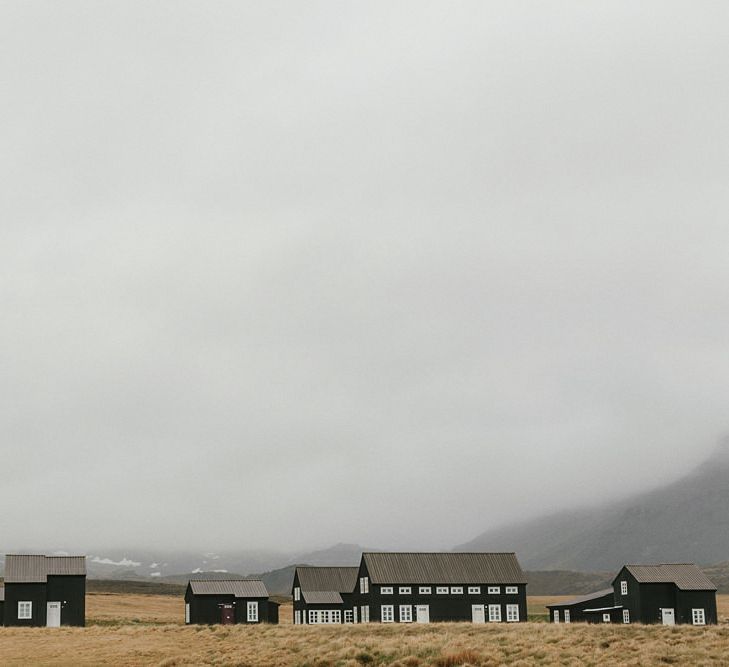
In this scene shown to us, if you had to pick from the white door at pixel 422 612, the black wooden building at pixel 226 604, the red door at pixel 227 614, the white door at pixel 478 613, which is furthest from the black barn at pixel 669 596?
the red door at pixel 227 614

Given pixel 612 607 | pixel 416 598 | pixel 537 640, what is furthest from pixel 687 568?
pixel 537 640

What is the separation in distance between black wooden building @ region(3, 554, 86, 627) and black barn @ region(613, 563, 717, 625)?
138 ft

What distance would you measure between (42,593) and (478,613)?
33.9 m

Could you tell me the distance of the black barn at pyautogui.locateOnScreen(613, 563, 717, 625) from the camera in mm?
78500

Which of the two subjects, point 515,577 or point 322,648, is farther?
point 515,577

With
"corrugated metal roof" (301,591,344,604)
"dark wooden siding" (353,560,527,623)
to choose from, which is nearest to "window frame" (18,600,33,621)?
"corrugated metal roof" (301,591,344,604)

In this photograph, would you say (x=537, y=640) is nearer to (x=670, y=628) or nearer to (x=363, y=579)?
(x=670, y=628)

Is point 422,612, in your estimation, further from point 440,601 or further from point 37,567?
point 37,567

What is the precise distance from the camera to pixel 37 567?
2896 inches

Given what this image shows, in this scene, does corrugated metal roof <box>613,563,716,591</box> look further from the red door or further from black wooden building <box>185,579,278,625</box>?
the red door

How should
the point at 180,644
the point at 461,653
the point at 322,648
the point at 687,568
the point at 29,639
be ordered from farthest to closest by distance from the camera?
the point at 687,568, the point at 29,639, the point at 180,644, the point at 322,648, the point at 461,653

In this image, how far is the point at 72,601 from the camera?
7275 centimetres

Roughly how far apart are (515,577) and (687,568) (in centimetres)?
1375

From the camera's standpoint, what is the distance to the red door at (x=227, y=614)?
263 feet
